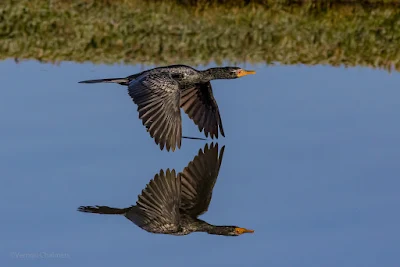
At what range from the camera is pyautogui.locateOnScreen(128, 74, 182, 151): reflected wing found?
11.9m

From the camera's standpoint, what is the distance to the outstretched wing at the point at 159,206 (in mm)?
10852

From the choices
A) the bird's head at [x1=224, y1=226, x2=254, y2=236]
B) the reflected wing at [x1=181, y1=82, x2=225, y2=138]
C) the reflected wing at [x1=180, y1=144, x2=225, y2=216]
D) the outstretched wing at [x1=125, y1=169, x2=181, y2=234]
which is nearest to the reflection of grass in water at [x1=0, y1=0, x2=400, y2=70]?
the reflected wing at [x1=181, y1=82, x2=225, y2=138]

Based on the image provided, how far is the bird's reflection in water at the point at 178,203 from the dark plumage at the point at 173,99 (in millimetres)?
400

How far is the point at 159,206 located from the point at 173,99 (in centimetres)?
155

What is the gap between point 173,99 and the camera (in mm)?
12367

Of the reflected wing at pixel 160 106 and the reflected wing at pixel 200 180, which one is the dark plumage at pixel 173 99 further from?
the reflected wing at pixel 200 180

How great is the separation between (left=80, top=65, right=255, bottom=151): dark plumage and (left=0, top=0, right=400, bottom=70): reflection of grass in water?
3227 millimetres

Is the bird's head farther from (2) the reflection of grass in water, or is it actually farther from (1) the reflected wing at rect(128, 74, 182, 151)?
(2) the reflection of grass in water

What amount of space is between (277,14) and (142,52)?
3596mm

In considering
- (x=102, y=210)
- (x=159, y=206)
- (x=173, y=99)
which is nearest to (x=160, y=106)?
(x=173, y=99)

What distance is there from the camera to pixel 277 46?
19000 mm

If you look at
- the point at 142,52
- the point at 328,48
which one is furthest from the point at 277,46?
the point at 142,52

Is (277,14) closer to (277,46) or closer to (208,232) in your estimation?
(277,46)

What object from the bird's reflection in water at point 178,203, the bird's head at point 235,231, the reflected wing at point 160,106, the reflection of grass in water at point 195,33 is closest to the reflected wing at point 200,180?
the bird's reflection in water at point 178,203
